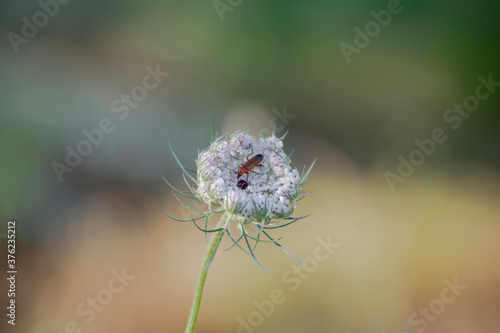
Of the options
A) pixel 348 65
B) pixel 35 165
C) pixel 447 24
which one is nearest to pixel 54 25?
pixel 35 165
